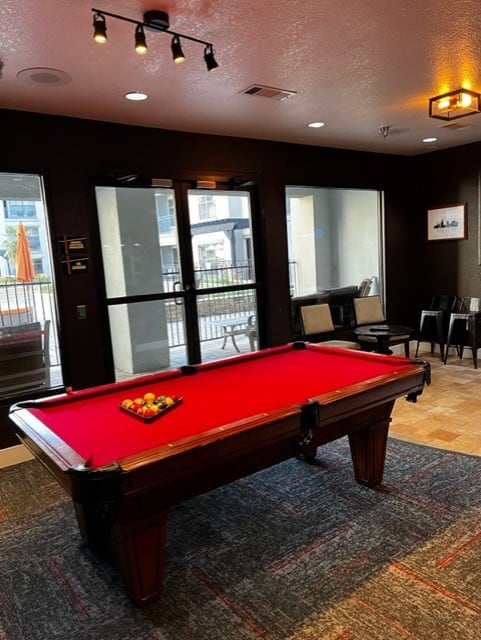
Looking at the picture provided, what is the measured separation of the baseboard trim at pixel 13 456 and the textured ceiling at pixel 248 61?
262cm

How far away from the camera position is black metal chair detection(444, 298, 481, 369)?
5848 mm

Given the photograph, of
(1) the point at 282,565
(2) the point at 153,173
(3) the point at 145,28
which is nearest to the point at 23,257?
(2) the point at 153,173

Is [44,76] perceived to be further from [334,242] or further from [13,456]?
[334,242]

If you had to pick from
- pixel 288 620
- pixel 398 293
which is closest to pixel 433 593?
pixel 288 620

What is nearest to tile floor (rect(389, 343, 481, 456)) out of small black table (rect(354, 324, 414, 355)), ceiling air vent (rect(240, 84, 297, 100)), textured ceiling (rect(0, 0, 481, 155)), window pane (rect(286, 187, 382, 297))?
small black table (rect(354, 324, 414, 355))

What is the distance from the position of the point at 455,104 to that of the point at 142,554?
12.3 feet

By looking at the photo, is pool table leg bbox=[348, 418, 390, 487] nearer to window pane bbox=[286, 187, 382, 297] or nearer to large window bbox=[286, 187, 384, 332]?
large window bbox=[286, 187, 384, 332]

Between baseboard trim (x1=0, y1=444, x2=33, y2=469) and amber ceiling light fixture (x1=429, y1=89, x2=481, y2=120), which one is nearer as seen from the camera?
amber ceiling light fixture (x1=429, y1=89, x2=481, y2=120)

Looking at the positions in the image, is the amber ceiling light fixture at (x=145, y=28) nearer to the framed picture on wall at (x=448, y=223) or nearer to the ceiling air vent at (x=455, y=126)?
the ceiling air vent at (x=455, y=126)

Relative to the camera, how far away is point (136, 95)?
11.1 feet

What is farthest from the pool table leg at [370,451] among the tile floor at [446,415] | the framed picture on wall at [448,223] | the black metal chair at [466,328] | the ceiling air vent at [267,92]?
the framed picture on wall at [448,223]

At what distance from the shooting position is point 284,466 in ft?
11.2

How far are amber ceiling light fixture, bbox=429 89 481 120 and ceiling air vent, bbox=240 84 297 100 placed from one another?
1199mm

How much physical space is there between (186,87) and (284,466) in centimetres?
276
